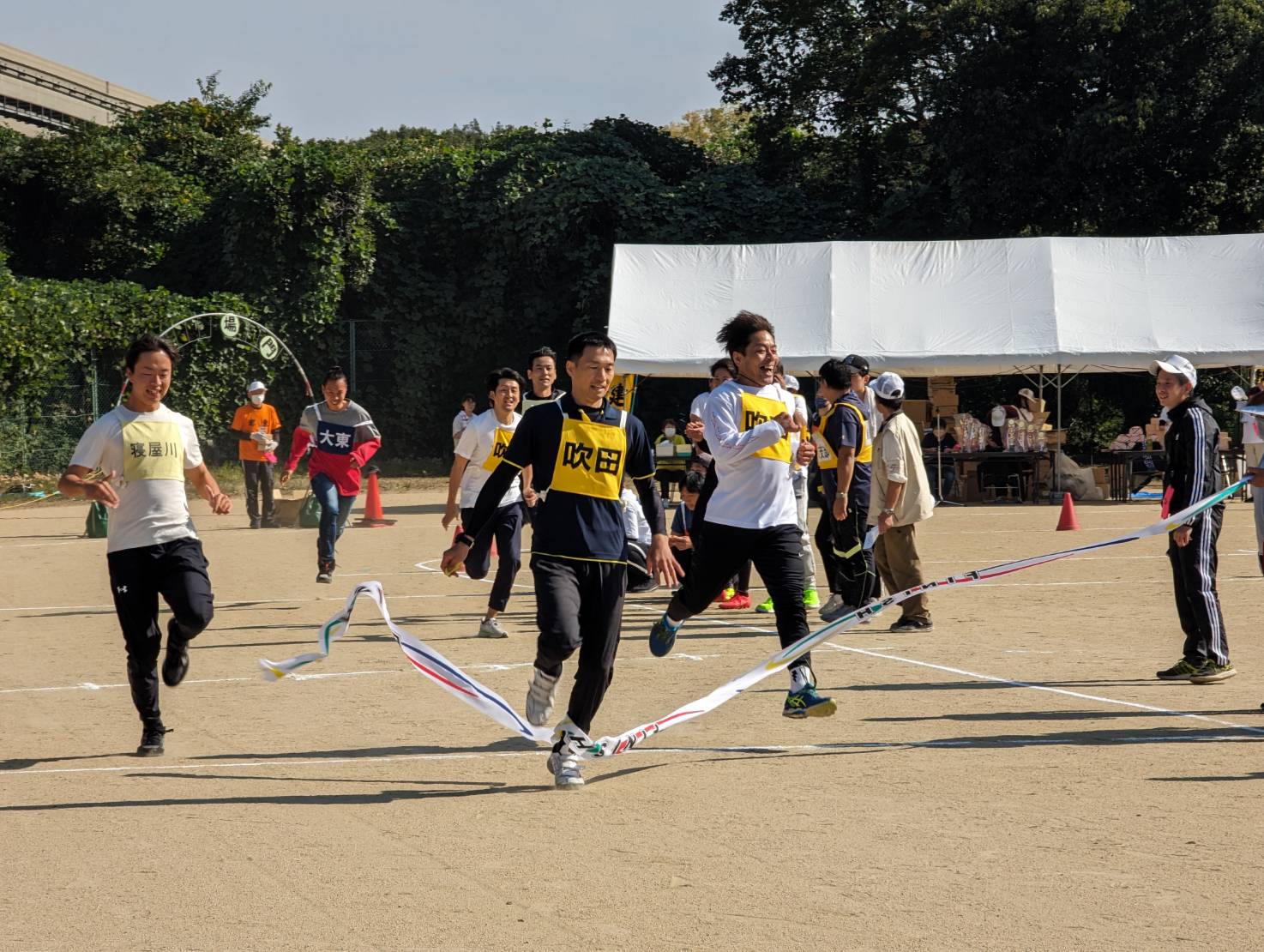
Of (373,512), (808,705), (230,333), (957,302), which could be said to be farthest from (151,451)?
(230,333)

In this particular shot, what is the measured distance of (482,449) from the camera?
11211 millimetres

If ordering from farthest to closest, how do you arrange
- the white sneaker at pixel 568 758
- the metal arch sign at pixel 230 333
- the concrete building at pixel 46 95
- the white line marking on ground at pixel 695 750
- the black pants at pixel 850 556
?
1. the concrete building at pixel 46 95
2. the metal arch sign at pixel 230 333
3. the black pants at pixel 850 556
4. the white line marking on ground at pixel 695 750
5. the white sneaker at pixel 568 758

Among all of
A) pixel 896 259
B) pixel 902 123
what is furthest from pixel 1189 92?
pixel 896 259

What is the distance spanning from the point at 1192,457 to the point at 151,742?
5719mm

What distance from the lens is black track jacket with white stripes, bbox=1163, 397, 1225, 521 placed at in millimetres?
8516

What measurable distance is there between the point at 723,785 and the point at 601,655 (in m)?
0.76

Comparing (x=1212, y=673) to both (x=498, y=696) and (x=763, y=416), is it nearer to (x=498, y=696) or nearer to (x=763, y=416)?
(x=763, y=416)

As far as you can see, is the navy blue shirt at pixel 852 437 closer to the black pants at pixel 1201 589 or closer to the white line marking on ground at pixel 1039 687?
the white line marking on ground at pixel 1039 687

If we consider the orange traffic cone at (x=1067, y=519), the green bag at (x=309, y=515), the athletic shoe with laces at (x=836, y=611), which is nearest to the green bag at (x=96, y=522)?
the green bag at (x=309, y=515)

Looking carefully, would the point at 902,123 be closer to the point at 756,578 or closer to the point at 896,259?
the point at 896,259

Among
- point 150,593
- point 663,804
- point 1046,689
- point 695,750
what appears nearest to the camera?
point 663,804

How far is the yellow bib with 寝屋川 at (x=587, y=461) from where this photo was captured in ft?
21.4

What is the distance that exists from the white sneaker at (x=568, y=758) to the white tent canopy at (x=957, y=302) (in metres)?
18.3

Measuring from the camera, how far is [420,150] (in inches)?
1607
